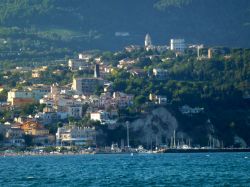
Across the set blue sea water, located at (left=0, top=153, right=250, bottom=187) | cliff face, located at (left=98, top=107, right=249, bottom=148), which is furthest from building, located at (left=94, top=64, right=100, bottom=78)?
blue sea water, located at (left=0, top=153, right=250, bottom=187)

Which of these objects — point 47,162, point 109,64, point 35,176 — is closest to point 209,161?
point 47,162

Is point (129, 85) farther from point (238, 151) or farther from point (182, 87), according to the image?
point (238, 151)

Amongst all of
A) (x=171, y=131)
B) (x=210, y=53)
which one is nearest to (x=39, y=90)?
(x=210, y=53)

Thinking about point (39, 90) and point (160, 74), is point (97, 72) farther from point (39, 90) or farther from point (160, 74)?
point (39, 90)

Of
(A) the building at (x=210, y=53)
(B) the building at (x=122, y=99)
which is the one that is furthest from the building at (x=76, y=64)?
(B) the building at (x=122, y=99)

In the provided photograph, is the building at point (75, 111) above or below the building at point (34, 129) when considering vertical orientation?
above

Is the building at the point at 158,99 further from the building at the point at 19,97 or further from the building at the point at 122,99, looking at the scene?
the building at the point at 19,97
